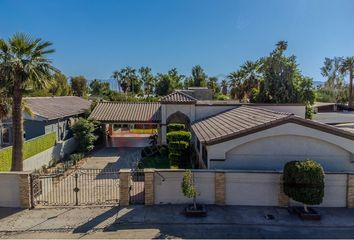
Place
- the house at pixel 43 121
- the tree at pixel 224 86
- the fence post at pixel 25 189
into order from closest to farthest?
the fence post at pixel 25 189, the house at pixel 43 121, the tree at pixel 224 86

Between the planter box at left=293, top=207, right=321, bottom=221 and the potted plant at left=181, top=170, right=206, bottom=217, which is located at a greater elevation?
the potted plant at left=181, top=170, right=206, bottom=217

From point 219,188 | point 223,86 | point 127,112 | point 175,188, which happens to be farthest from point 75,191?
point 223,86

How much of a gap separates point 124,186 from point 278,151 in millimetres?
7441

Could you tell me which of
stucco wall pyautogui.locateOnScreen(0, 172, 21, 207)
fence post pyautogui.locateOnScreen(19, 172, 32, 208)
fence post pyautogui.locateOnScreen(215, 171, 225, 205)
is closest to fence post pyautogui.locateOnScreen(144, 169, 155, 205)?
fence post pyautogui.locateOnScreen(215, 171, 225, 205)

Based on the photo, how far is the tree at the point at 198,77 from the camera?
70.6 meters

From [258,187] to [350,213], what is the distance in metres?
3.86

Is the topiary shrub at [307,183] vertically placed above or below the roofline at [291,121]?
below

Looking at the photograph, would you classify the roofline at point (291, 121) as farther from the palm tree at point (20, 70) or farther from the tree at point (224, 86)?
the tree at point (224, 86)

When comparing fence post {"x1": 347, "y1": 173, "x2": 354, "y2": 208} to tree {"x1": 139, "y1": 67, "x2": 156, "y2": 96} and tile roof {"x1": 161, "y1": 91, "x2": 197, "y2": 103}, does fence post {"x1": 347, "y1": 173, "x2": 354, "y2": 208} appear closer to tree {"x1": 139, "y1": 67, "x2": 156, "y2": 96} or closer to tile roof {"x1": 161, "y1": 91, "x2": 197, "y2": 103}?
tile roof {"x1": 161, "y1": 91, "x2": 197, "y2": 103}

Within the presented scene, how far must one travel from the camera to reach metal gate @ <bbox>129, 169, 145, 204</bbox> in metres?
13.5

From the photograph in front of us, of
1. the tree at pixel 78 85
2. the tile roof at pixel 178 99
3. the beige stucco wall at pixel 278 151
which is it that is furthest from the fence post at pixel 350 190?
the tree at pixel 78 85

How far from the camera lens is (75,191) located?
13.4m

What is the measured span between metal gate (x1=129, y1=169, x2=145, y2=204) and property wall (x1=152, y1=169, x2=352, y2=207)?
2.85 feet

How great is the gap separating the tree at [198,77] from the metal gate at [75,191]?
5302 cm
